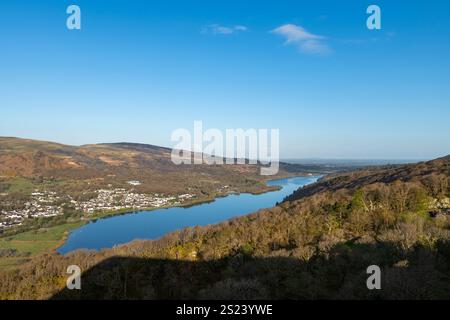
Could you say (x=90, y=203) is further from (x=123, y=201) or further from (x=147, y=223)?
(x=147, y=223)

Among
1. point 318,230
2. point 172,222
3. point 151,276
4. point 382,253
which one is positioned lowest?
point 172,222

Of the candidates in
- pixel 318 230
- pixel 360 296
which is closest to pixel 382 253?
pixel 360 296

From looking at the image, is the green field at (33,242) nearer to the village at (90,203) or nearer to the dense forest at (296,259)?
the village at (90,203)

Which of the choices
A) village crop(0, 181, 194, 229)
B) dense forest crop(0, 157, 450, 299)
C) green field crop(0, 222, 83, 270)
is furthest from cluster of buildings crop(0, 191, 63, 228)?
dense forest crop(0, 157, 450, 299)

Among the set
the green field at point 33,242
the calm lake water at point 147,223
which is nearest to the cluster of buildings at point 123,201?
the calm lake water at point 147,223

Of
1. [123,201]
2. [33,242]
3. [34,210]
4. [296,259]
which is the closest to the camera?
[296,259]

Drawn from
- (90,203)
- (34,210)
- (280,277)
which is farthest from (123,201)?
(280,277)
